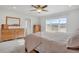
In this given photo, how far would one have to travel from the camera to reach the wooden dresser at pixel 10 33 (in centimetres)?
188

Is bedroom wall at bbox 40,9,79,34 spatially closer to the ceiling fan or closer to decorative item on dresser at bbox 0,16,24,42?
the ceiling fan

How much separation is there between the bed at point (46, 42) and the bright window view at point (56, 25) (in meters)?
0.07

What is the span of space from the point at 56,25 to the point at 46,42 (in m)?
0.33

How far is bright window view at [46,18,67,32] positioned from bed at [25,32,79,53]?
7 centimetres

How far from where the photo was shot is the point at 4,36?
1897mm

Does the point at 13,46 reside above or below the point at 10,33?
below

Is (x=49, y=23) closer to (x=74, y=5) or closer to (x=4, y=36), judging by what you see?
(x=74, y=5)

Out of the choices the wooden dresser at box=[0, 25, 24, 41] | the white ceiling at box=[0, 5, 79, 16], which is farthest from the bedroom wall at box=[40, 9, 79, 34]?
the wooden dresser at box=[0, 25, 24, 41]

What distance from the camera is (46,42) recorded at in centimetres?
189

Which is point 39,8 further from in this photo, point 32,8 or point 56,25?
point 56,25

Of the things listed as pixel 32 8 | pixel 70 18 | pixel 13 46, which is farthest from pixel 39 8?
pixel 13 46

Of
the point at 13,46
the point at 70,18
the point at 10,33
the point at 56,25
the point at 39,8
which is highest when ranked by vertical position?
the point at 39,8
